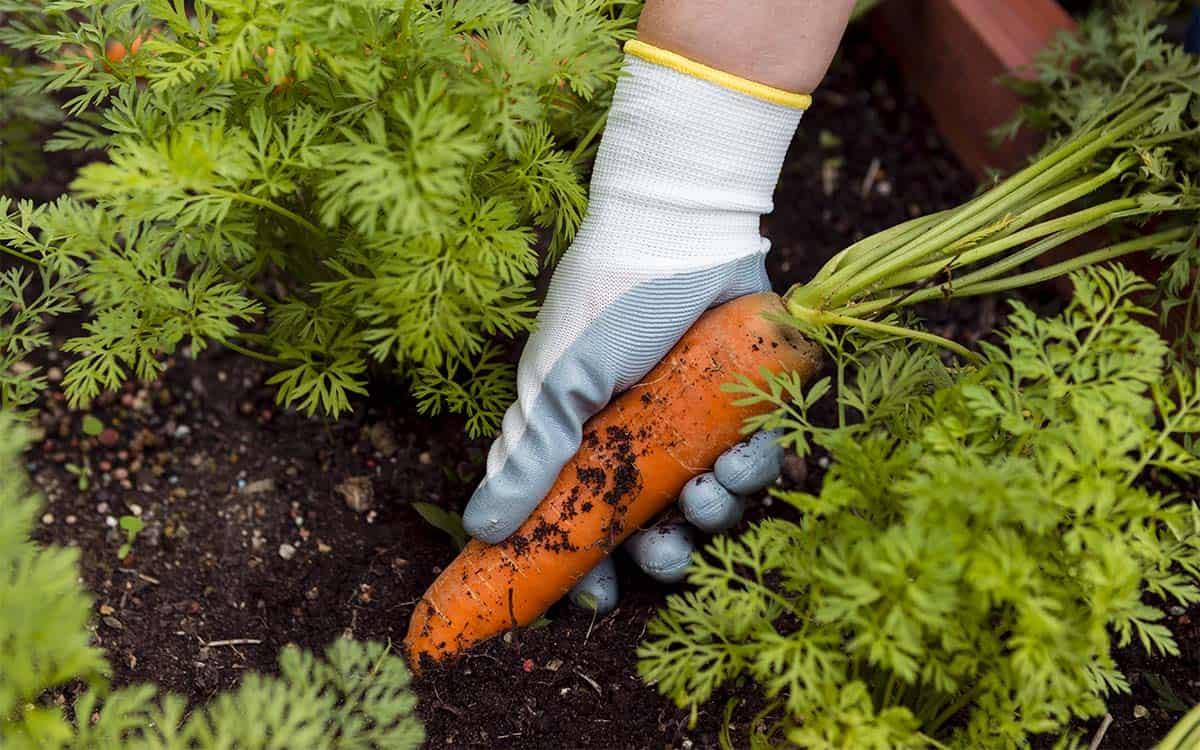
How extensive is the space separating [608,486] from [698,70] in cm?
52

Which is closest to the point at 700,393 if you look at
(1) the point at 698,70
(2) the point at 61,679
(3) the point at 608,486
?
(3) the point at 608,486

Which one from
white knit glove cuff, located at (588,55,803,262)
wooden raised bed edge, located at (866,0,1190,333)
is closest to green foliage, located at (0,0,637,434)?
white knit glove cuff, located at (588,55,803,262)

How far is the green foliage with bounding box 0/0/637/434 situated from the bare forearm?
0.08 m

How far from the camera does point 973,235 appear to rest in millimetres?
1287

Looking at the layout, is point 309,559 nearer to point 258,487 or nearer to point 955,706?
point 258,487

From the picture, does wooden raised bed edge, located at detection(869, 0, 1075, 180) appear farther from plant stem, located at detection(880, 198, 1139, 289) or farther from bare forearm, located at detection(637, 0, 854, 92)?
bare forearm, located at detection(637, 0, 854, 92)

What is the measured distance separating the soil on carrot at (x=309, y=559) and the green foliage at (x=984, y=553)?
0.24 metres

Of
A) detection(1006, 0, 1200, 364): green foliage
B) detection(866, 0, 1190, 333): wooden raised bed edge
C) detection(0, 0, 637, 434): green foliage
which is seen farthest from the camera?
detection(866, 0, 1190, 333): wooden raised bed edge

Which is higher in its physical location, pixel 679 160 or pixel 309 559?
pixel 679 160

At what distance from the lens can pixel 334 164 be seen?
1.08m

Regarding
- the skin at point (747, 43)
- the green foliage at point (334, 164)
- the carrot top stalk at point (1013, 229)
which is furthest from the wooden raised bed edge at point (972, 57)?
the green foliage at point (334, 164)

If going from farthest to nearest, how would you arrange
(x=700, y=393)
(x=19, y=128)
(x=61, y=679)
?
(x=19, y=128)
(x=700, y=393)
(x=61, y=679)

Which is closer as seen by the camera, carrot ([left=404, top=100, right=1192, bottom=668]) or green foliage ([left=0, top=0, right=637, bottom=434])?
green foliage ([left=0, top=0, right=637, bottom=434])

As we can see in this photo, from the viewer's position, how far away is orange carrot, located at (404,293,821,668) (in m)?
1.34
